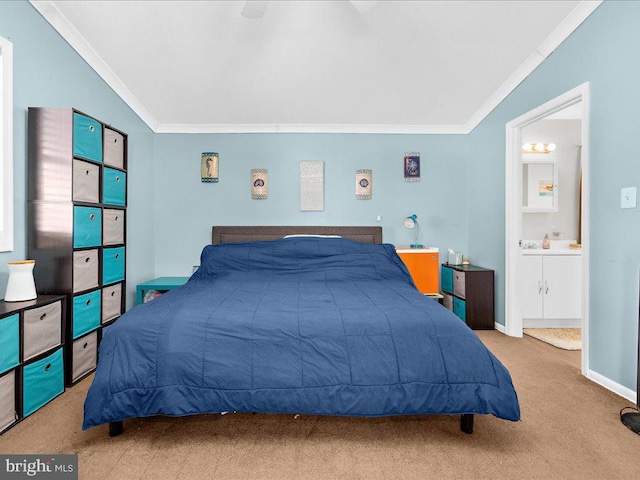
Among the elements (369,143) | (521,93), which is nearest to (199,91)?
(369,143)

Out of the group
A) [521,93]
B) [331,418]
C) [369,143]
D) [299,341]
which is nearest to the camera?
[299,341]

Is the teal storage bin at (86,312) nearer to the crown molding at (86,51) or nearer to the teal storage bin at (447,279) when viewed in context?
the crown molding at (86,51)

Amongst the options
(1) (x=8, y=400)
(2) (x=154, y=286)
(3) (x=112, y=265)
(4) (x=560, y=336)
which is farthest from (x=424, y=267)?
(1) (x=8, y=400)

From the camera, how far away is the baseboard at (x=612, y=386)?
83.1 inches

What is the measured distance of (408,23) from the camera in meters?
2.65

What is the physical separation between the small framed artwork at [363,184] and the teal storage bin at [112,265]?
2.62m

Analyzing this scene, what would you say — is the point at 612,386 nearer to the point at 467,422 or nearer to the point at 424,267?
the point at 467,422

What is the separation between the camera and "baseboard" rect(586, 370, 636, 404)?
6.93 feet

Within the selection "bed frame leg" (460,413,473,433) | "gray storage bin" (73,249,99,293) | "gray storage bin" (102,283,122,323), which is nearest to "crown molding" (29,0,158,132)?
"gray storage bin" (73,249,99,293)

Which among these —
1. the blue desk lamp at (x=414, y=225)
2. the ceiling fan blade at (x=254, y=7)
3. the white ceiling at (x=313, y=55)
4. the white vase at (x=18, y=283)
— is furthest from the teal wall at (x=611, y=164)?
the white vase at (x=18, y=283)

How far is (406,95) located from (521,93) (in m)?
1.07

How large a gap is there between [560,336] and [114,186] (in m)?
4.47

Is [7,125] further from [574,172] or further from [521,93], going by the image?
[574,172]

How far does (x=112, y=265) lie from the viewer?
2775mm
